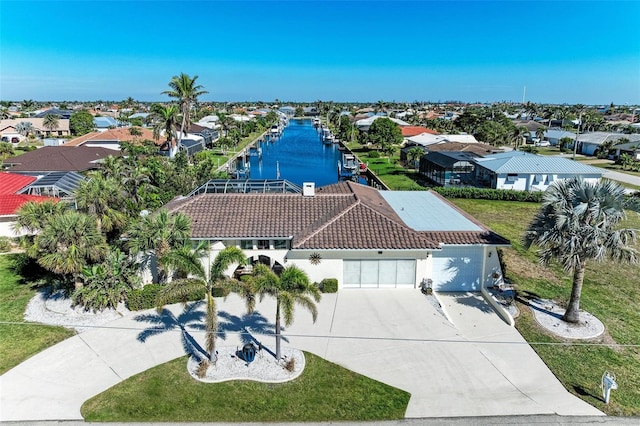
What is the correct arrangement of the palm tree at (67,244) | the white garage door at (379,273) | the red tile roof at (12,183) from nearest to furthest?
1. the palm tree at (67,244)
2. the white garage door at (379,273)
3. the red tile roof at (12,183)

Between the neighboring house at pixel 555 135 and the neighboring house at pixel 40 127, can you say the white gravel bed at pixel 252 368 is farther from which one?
the neighboring house at pixel 40 127

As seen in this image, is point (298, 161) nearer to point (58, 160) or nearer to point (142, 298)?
point (58, 160)

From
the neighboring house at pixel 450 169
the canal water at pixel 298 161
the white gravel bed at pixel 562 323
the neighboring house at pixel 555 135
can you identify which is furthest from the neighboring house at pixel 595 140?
the white gravel bed at pixel 562 323

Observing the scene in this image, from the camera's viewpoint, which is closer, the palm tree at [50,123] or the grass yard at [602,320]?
the grass yard at [602,320]

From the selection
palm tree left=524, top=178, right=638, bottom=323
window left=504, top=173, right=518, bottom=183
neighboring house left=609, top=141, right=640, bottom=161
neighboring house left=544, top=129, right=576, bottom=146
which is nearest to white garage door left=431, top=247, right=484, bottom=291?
palm tree left=524, top=178, right=638, bottom=323

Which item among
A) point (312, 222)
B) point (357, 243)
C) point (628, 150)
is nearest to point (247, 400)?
point (357, 243)

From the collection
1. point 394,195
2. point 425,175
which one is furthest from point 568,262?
point 425,175
